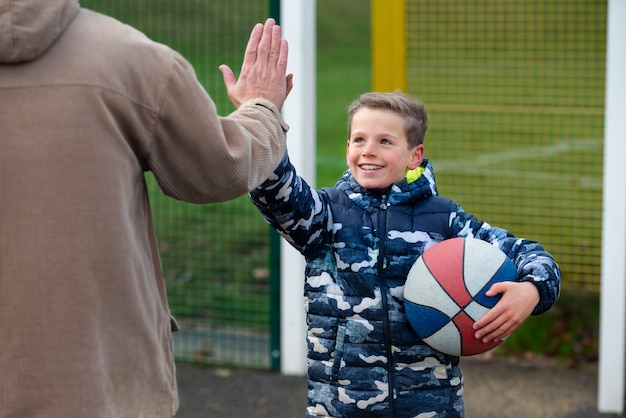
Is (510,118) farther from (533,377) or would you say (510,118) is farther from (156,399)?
(156,399)

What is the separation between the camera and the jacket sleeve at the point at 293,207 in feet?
11.1

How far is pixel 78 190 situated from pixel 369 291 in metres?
1.32

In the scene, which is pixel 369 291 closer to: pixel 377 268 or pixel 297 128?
pixel 377 268

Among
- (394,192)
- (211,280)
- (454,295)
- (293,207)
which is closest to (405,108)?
(394,192)

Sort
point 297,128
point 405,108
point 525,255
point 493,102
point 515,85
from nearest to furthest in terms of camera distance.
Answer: point 525,255 < point 405,108 < point 297,128 < point 515,85 < point 493,102

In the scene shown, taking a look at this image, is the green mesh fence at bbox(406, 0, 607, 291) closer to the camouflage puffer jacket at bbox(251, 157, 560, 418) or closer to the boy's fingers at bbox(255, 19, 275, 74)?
the camouflage puffer jacket at bbox(251, 157, 560, 418)

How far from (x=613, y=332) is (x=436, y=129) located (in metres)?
1.98

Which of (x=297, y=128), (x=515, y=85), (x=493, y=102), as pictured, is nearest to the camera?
(x=297, y=128)

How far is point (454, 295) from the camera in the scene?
344 cm

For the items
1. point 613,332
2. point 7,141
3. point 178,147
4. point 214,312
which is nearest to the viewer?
point 7,141

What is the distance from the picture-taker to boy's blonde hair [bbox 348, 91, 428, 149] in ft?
12.0

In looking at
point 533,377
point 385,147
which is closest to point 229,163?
point 385,147

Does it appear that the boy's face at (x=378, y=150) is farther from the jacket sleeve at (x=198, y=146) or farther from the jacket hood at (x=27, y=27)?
the jacket hood at (x=27, y=27)

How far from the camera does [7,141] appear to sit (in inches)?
96.6
